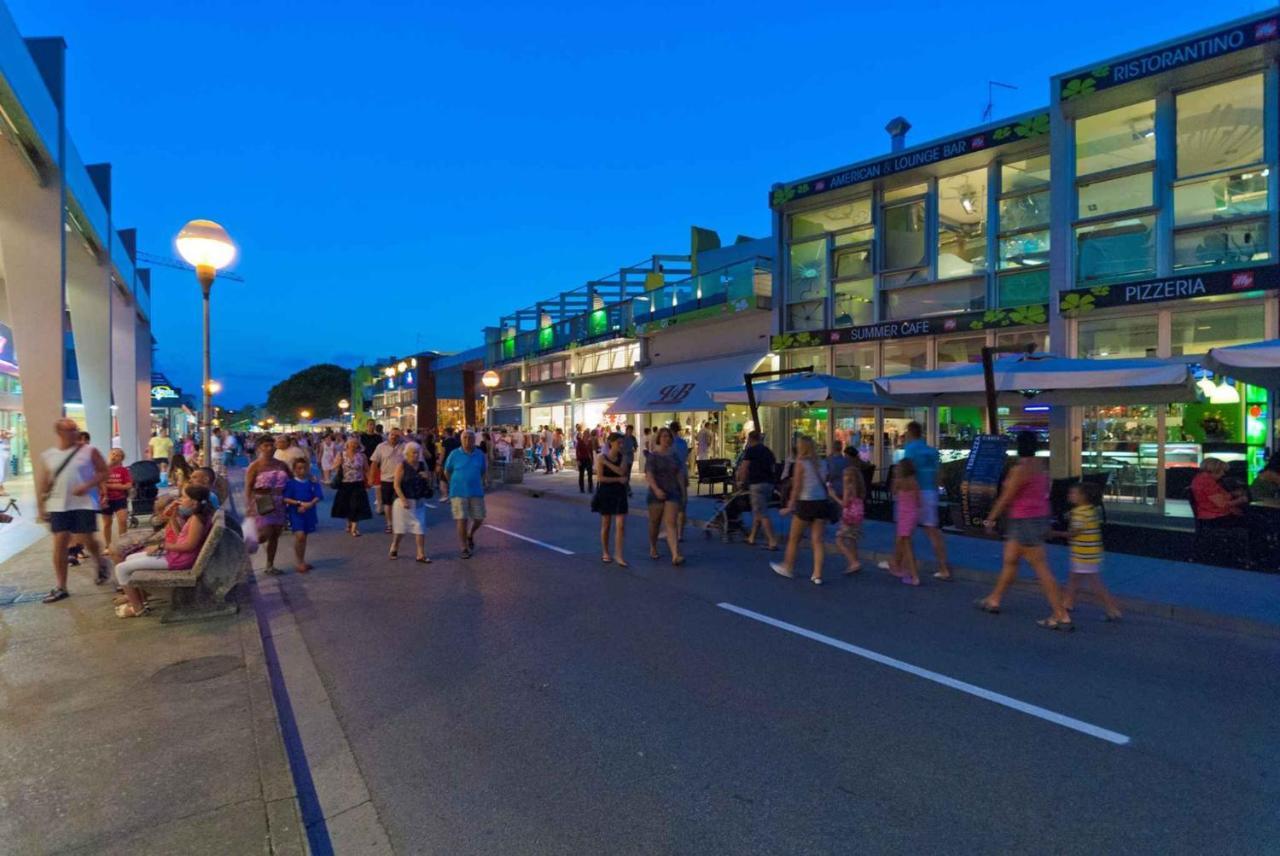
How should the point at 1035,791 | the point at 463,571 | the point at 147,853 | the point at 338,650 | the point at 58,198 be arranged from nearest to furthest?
the point at 147,853
the point at 1035,791
the point at 338,650
the point at 463,571
the point at 58,198

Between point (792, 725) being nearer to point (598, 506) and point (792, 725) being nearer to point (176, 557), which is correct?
point (598, 506)

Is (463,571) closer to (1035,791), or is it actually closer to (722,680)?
(722,680)

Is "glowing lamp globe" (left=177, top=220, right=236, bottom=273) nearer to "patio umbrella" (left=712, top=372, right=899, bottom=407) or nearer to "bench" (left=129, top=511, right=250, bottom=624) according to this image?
"bench" (left=129, top=511, right=250, bottom=624)

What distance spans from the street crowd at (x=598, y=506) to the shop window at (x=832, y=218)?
9.02 meters

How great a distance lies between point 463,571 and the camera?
881 cm

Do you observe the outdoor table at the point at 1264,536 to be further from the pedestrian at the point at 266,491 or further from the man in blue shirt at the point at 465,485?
the pedestrian at the point at 266,491

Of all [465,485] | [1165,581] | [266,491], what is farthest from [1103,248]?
[266,491]

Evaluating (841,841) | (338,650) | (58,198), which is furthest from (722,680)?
(58,198)

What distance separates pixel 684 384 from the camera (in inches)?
818

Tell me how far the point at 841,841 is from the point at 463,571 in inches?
257

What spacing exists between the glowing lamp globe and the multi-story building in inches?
513

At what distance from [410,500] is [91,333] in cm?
943

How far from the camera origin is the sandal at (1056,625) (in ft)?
20.1

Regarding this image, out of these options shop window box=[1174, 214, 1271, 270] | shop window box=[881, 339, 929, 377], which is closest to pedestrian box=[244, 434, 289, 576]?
shop window box=[881, 339, 929, 377]
